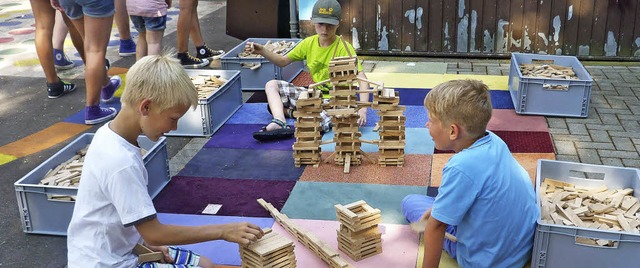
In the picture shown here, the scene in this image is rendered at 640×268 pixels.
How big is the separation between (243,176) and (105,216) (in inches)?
98.9

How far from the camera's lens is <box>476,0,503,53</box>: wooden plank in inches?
363

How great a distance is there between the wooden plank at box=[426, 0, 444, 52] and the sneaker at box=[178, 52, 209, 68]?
3.22 metres

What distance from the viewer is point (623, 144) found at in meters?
6.08

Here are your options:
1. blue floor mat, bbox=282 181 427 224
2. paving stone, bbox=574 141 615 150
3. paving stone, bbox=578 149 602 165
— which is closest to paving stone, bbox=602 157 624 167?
paving stone, bbox=578 149 602 165

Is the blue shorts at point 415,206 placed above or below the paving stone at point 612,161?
above

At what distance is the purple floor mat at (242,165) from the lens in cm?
561

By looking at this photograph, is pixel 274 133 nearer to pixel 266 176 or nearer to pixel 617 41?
pixel 266 176

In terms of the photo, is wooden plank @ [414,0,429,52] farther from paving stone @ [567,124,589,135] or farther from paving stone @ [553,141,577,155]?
paving stone @ [553,141,577,155]

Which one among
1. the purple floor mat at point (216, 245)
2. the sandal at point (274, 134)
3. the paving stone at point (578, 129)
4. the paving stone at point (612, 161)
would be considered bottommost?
the purple floor mat at point (216, 245)

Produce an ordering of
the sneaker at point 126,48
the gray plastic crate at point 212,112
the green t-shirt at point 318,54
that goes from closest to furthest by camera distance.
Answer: the green t-shirt at point 318,54 < the gray plastic crate at point 212,112 < the sneaker at point 126,48

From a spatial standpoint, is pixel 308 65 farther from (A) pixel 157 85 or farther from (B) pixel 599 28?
(B) pixel 599 28

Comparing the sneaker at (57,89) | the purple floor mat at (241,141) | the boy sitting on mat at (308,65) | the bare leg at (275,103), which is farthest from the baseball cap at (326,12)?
the sneaker at (57,89)

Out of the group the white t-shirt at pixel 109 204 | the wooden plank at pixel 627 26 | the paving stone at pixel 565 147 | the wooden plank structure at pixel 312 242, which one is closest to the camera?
the white t-shirt at pixel 109 204

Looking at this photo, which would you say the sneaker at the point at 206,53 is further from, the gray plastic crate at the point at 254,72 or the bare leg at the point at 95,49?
the bare leg at the point at 95,49
